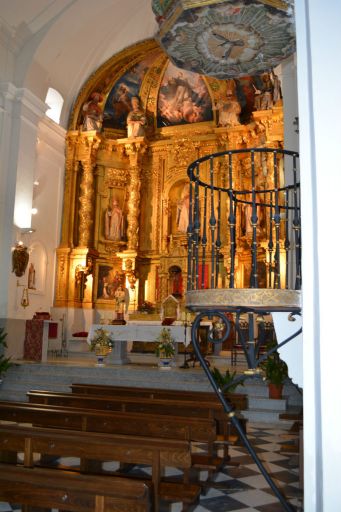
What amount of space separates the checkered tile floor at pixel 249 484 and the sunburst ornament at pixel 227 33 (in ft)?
12.6

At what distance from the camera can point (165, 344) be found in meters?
10.6

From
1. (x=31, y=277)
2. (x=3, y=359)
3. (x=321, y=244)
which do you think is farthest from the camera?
(x=31, y=277)

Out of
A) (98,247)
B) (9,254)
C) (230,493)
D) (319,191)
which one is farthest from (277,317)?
(98,247)

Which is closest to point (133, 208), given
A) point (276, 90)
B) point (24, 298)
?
point (24, 298)

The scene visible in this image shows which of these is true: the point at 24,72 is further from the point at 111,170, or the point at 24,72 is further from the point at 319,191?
the point at 319,191

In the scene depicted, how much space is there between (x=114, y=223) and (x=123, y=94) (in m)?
4.40

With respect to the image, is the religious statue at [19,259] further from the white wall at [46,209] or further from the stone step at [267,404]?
the stone step at [267,404]

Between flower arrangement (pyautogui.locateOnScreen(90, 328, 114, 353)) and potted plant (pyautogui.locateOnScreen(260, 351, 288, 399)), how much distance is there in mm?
3913

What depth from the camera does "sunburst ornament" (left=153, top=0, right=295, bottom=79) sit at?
392cm

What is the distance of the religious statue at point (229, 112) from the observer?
15.6 metres

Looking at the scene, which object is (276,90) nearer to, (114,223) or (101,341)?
(114,223)

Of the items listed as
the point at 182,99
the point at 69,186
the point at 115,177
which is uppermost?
the point at 182,99

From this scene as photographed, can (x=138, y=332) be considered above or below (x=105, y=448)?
above

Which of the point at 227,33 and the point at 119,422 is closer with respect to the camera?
the point at 227,33
